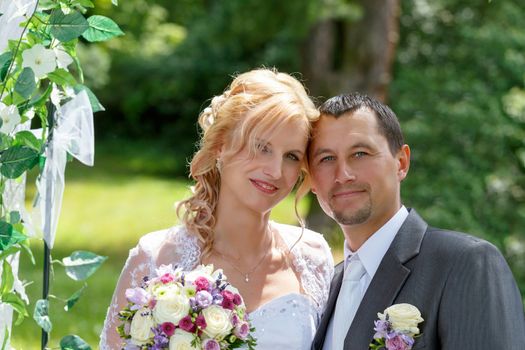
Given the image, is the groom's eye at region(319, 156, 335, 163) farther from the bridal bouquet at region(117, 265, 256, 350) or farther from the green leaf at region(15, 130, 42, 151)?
the green leaf at region(15, 130, 42, 151)

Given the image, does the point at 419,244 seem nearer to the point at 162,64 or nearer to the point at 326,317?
the point at 326,317

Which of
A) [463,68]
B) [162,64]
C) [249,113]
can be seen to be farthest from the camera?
[162,64]

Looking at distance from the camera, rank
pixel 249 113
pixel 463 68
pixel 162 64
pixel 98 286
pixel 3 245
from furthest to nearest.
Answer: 1. pixel 162 64
2. pixel 463 68
3. pixel 98 286
4. pixel 249 113
5. pixel 3 245

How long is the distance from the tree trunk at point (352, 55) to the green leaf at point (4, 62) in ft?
32.4

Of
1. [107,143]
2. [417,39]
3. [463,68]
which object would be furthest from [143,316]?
[107,143]

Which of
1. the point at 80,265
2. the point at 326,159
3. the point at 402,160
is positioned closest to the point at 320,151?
the point at 326,159

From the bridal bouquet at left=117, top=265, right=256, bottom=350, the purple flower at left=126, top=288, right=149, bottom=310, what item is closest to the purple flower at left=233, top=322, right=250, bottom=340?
the bridal bouquet at left=117, top=265, right=256, bottom=350

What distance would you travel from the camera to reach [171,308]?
3188 millimetres

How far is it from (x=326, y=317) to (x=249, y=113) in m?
0.98

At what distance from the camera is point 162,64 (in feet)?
76.1

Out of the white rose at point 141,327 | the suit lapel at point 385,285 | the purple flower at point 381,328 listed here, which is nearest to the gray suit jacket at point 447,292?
the suit lapel at point 385,285

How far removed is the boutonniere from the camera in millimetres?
3191

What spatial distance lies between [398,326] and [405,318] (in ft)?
0.13

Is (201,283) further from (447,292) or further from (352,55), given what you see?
(352,55)
